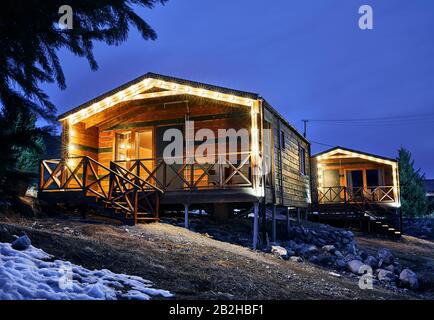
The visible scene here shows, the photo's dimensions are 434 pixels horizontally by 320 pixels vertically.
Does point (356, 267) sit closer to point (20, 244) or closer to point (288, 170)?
point (288, 170)

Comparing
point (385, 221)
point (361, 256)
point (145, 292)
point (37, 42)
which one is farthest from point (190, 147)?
point (385, 221)

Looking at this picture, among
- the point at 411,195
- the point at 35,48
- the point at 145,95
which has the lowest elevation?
the point at 411,195

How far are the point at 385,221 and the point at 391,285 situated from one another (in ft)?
44.4

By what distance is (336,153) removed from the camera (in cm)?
2603

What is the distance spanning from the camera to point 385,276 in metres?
10.2

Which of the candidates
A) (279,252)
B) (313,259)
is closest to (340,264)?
(313,259)

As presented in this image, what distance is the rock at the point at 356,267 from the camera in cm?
1055

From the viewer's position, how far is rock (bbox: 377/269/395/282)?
33.2 feet

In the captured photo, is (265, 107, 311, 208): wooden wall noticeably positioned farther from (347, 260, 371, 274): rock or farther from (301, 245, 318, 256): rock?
(347, 260, 371, 274): rock

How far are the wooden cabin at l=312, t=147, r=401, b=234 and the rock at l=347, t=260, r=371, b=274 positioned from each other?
1159 centimetres

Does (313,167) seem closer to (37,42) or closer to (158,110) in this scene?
(158,110)

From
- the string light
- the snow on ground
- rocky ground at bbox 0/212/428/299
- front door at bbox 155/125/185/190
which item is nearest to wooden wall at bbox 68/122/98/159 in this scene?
the string light

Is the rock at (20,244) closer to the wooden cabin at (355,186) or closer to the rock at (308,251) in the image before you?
the rock at (308,251)

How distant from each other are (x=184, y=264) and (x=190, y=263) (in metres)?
0.20
